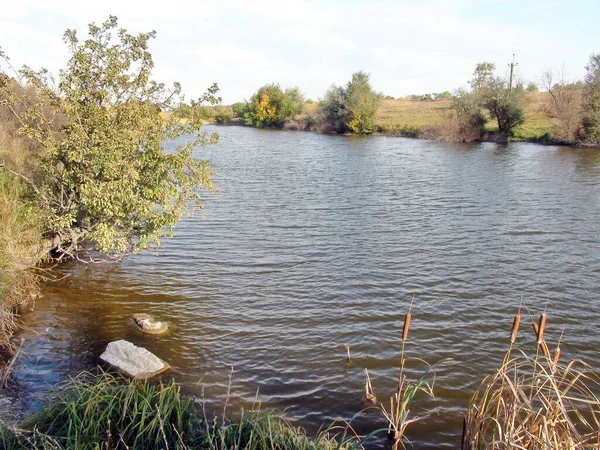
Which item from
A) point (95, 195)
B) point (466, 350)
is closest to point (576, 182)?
point (466, 350)

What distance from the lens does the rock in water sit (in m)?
9.11

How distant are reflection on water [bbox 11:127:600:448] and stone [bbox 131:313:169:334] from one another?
0.29 m

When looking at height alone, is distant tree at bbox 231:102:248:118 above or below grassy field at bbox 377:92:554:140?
above

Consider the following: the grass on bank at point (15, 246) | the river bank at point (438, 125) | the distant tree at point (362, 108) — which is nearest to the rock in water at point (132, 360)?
the grass on bank at point (15, 246)

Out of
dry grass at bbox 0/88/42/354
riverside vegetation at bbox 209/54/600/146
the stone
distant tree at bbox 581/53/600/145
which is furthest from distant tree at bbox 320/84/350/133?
the stone

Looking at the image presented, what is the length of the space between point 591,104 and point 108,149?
4970cm

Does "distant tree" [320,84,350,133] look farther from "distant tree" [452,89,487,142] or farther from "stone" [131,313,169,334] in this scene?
"stone" [131,313,169,334]

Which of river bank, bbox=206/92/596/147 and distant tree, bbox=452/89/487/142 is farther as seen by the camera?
distant tree, bbox=452/89/487/142

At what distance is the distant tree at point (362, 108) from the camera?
70.9m

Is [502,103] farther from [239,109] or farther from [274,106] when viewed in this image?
[239,109]

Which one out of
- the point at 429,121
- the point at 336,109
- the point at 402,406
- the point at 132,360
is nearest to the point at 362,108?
the point at 336,109

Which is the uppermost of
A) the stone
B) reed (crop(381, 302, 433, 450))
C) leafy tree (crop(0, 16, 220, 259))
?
leafy tree (crop(0, 16, 220, 259))

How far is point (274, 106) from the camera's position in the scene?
91375mm

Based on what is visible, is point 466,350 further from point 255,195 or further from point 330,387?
point 255,195
